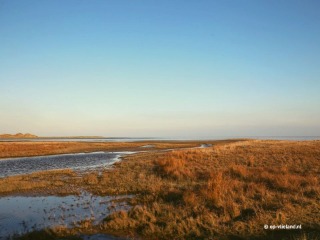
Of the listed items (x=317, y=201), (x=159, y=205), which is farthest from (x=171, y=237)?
(x=317, y=201)

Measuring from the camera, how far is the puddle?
1052 cm

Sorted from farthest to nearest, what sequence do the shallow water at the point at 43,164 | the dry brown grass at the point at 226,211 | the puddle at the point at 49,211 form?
1. the shallow water at the point at 43,164
2. the puddle at the point at 49,211
3. the dry brown grass at the point at 226,211

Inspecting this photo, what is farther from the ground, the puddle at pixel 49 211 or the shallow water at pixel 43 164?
the shallow water at pixel 43 164

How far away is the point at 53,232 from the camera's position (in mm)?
9383

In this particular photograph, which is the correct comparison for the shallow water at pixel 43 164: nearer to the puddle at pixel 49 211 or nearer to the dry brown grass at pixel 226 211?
the puddle at pixel 49 211

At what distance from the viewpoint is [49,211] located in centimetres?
1247

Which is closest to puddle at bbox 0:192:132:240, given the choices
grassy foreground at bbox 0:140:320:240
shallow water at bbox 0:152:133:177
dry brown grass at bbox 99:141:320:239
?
grassy foreground at bbox 0:140:320:240

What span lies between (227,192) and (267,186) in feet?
9.83

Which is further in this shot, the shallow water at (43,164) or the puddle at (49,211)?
the shallow water at (43,164)

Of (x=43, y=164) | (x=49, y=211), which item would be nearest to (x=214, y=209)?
(x=49, y=211)

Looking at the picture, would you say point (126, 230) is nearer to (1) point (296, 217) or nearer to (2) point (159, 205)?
(2) point (159, 205)

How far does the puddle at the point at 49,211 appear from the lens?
34.5 ft

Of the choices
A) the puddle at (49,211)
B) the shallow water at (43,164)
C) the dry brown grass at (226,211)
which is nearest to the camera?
the dry brown grass at (226,211)

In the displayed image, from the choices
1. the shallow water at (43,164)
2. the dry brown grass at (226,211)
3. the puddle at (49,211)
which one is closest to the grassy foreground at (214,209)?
the dry brown grass at (226,211)
